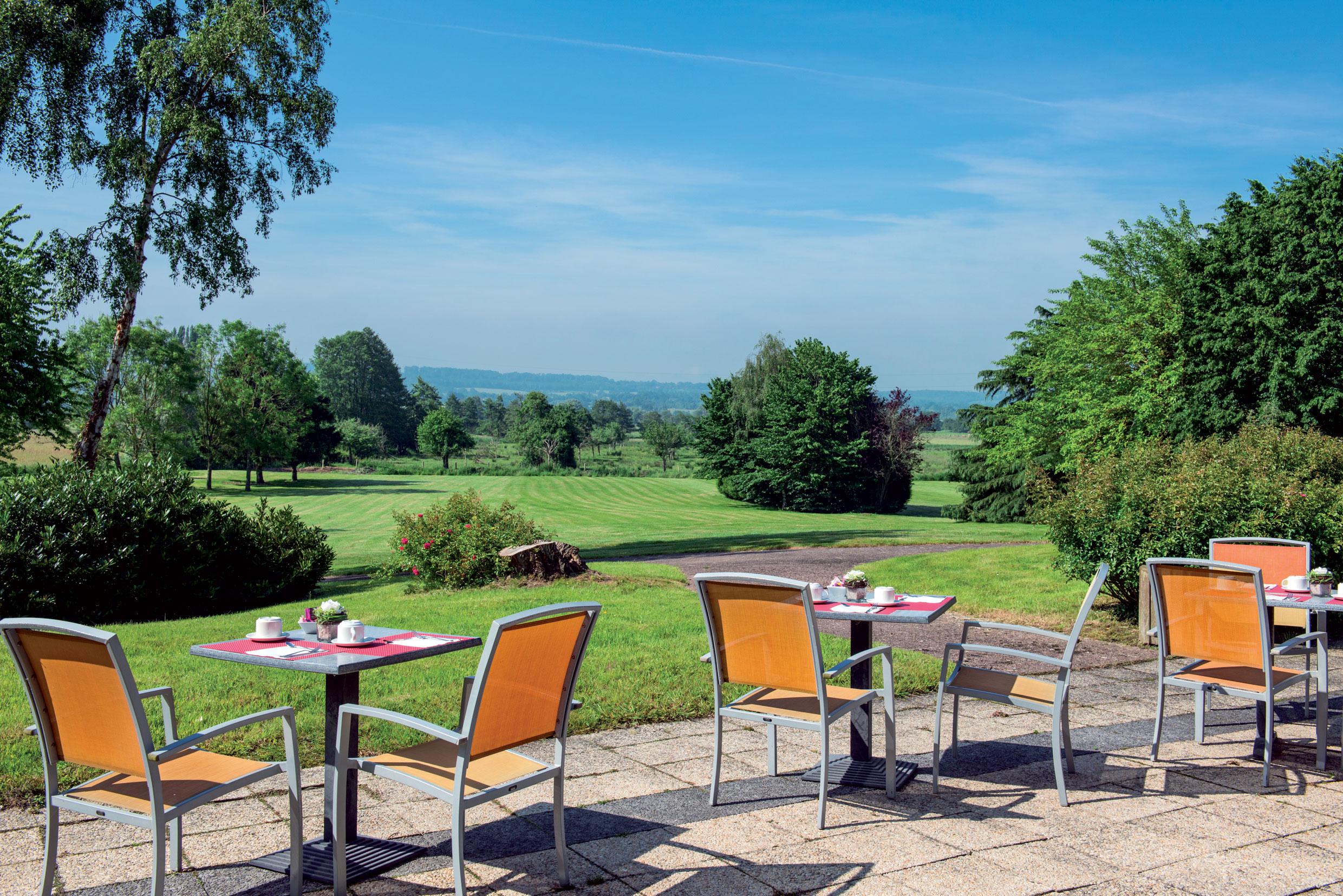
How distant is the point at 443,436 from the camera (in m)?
93.6

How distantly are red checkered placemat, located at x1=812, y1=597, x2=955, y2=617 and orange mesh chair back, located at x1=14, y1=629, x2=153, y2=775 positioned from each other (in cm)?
313

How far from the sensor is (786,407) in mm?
52969

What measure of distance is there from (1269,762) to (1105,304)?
30017 millimetres

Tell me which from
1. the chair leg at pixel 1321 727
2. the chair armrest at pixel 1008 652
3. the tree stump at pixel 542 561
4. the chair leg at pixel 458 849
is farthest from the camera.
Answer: the tree stump at pixel 542 561

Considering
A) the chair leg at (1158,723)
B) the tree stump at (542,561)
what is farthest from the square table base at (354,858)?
the tree stump at (542,561)

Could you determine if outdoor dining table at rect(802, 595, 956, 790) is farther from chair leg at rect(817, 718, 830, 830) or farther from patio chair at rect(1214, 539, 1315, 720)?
patio chair at rect(1214, 539, 1315, 720)

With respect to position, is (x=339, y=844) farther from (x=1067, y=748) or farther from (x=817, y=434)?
(x=817, y=434)

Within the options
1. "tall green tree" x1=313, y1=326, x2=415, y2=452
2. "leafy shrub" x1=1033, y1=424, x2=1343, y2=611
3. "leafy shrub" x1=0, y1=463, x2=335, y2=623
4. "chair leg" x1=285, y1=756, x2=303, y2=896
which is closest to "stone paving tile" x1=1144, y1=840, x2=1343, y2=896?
"chair leg" x1=285, y1=756, x2=303, y2=896

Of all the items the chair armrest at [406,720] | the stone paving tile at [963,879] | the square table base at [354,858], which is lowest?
the square table base at [354,858]

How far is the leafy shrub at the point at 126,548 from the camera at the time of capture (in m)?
11.2

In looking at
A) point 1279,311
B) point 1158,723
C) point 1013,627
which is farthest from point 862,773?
point 1279,311

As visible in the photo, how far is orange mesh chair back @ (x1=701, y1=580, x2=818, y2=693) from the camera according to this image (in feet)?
14.6

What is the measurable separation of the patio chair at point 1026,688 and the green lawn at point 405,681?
1836mm

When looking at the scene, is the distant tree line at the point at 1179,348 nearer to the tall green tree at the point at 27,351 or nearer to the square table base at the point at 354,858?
the square table base at the point at 354,858
